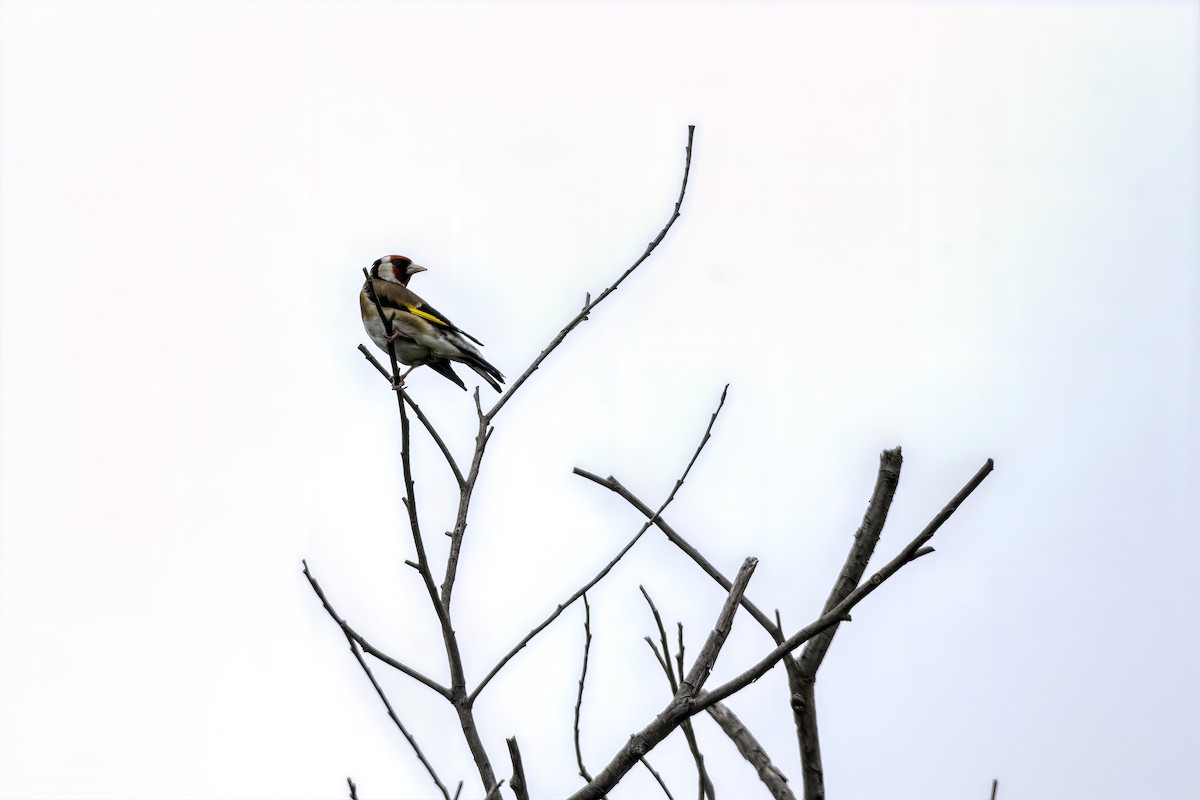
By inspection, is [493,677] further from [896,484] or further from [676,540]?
[896,484]

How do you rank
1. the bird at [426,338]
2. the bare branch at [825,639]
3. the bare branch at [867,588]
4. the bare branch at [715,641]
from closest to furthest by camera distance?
1. the bare branch at [867,588]
2. the bare branch at [715,641]
3. the bare branch at [825,639]
4. the bird at [426,338]

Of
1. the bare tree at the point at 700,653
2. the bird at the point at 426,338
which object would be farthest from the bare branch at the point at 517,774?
the bird at the point at 426,338

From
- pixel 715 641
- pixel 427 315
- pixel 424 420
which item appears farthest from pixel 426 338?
pixel 715 641

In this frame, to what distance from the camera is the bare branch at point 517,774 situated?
233cm

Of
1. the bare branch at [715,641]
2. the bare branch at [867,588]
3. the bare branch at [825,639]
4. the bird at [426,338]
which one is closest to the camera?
the bare branch at [867,588]

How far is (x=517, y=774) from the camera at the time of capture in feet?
7.89

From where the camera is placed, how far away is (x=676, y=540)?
3.06 metres

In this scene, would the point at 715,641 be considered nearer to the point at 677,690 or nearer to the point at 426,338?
the point at 677,690

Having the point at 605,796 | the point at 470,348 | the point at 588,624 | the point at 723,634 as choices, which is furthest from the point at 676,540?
the point at 470,348

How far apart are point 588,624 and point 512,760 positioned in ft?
2.22

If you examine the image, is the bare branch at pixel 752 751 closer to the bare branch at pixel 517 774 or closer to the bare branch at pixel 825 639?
the bare branch at pixel 825 639

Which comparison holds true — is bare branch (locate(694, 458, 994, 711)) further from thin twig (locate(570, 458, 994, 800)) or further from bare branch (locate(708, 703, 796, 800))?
bare branch (locate(708, 703, 796, 800))

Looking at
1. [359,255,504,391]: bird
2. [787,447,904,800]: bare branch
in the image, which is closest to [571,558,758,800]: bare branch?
[787,447,904,800]: bare branch

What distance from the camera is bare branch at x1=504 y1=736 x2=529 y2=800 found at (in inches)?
91.9
